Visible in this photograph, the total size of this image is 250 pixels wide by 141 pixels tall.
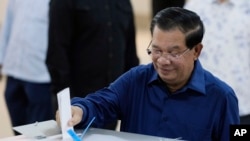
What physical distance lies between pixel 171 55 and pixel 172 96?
0.15 m

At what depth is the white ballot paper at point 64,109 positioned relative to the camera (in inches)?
58.9

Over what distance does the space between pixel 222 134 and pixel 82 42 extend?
4.48 ft

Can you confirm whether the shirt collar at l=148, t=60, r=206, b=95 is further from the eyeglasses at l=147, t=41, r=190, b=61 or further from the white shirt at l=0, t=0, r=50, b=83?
the white shirt at l=0, t=0, r=50, b=83

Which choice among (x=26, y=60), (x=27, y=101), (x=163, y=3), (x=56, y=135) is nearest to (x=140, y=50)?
(x=163, y=3)

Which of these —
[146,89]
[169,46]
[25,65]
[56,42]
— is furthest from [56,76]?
[169,46]

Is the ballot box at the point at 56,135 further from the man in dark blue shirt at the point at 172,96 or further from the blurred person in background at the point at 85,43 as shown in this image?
the blurred person in background at the point at 85,43

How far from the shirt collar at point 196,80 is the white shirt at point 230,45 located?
88 cm

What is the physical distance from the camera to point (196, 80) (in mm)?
1737

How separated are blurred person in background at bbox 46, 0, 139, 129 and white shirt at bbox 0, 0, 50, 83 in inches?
14.9

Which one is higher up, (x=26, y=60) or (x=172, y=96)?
(x=172, y=96)

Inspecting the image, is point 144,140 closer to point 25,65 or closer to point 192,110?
point 192,110

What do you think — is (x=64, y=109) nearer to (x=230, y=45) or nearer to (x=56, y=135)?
(x=56, y=135)

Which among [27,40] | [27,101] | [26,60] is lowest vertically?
[27,101]

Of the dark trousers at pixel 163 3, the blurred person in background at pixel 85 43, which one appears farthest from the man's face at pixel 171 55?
the dark trousers at pixel 163 3
